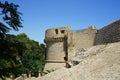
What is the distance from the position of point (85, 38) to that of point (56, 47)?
5360mm

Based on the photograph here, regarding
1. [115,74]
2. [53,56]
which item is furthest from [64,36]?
[115,74]

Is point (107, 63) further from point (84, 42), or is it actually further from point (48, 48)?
point (48, 48)

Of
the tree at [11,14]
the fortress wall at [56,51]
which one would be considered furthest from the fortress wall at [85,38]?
the tree at [11,14]

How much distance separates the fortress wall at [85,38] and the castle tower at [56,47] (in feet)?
8.97

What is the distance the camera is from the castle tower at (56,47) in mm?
27672

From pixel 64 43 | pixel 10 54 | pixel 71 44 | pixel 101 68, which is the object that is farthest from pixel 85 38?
pixel 10 54

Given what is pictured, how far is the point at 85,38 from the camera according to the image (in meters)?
23.9

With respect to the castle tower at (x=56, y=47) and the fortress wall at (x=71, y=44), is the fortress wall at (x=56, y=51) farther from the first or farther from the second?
the fortress wall at (x=71, y=44)

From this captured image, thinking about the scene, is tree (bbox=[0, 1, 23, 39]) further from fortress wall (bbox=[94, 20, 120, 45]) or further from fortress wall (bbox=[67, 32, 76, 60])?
fortress wall (bbox=[67, 32, 76, 60])

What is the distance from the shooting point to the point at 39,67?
36156mm

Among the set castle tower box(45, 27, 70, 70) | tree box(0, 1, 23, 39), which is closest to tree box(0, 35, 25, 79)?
tree box(0, 1, 23, 39)

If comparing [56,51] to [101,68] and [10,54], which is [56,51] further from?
[10,54]

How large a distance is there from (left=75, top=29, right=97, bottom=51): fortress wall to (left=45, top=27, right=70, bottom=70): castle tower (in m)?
2.73

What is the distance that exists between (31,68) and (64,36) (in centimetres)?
1005
